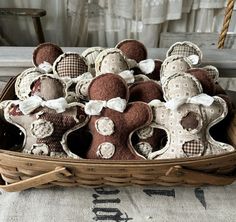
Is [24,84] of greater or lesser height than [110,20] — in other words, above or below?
above

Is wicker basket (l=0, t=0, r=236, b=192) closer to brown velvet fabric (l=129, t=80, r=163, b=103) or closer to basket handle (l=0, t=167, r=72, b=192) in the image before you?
basket handle (l=0, t=167, r=72, b=192)

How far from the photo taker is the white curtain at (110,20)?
1194 millimetres

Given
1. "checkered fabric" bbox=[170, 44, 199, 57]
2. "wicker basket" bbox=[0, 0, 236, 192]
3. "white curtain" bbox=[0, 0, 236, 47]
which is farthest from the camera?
"white curtain" bbox=[0, 0, 236, 47]

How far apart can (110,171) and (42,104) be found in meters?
0.14

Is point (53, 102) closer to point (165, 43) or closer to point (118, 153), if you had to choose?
point (118, 153)

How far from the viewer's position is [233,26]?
4.38 feet

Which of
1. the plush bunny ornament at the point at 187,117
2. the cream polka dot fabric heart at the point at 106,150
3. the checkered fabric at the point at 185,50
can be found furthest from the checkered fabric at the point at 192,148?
the checkered fabric at the point at 185,50

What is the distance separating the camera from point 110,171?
18.4 inches

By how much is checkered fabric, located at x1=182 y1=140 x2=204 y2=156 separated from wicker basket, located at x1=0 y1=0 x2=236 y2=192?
0.03 meters

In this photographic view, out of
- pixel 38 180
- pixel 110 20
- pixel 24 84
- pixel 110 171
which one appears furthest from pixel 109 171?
pixel 110 20

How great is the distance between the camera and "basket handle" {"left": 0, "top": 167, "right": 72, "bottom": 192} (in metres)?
0.46

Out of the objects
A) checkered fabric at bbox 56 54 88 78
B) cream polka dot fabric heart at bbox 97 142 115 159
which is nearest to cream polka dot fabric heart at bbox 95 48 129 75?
checkered fabric at bbox 56 54 88 78

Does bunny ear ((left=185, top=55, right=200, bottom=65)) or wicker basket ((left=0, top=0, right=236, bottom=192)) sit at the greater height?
bunny ear ((left=185, top=55, right=200, bottom=65))

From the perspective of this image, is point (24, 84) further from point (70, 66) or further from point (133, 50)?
point (133, 50)
